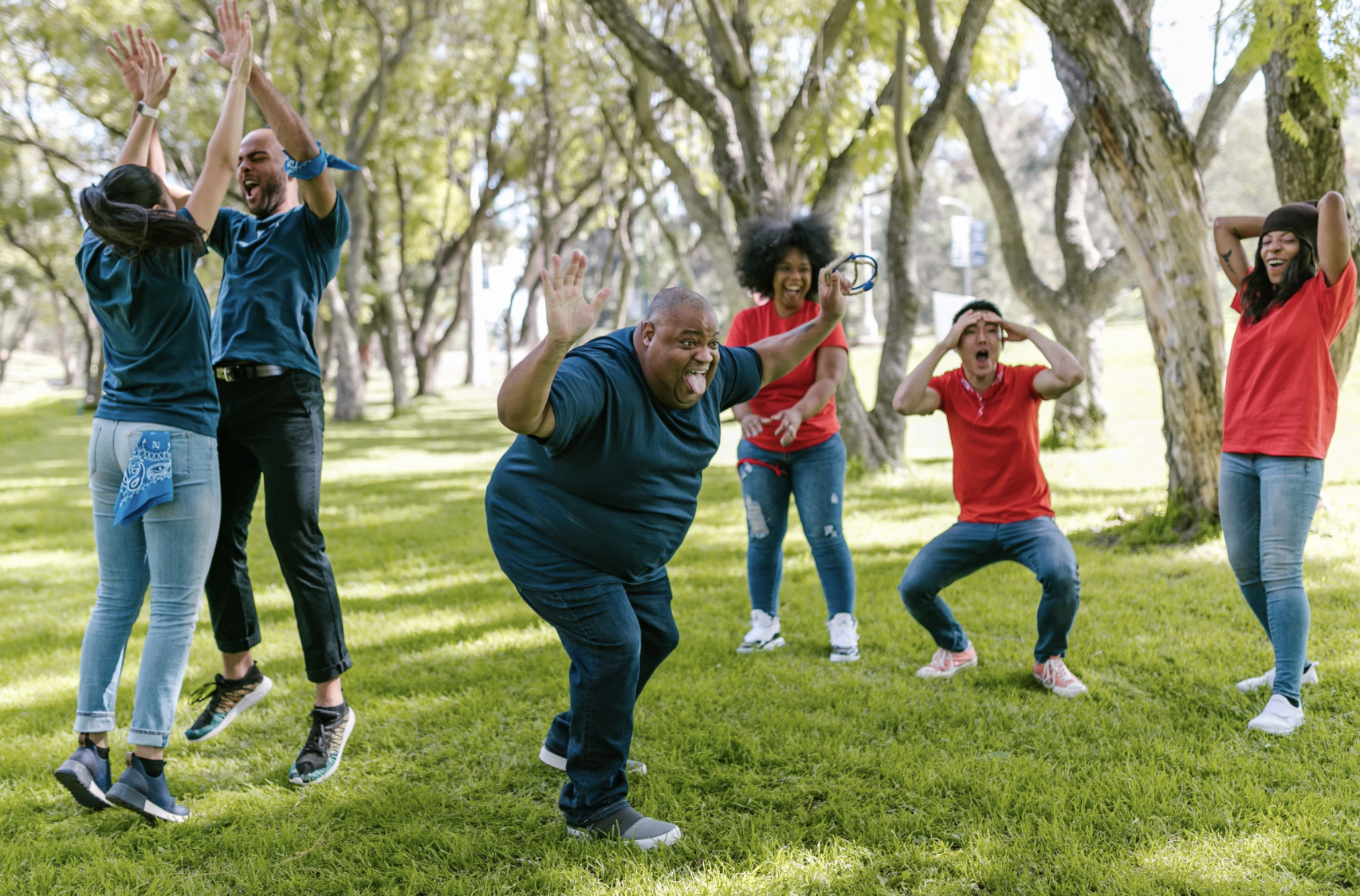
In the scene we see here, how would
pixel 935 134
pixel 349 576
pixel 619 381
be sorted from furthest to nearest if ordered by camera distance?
pixel 935 134 → pixel 349 576 → pixel 619 381

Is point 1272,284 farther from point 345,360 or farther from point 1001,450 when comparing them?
point 345,360

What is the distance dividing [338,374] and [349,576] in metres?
16.2

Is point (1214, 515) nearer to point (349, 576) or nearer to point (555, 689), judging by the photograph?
point (555, 689)

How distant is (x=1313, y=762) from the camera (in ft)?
11.8

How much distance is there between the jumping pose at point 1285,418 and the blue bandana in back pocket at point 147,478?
4195 millimetres

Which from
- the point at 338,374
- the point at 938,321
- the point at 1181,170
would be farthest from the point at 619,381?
the point at 338,374

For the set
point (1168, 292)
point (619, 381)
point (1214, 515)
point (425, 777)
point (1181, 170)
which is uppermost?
point (1181, 170)

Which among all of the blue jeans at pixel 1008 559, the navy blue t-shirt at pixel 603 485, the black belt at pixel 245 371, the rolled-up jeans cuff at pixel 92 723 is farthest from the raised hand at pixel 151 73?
the blue jeans at pixel 1008 559

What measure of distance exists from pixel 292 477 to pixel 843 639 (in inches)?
110

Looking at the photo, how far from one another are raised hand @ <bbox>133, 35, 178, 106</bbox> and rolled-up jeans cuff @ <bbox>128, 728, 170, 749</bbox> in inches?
91.4

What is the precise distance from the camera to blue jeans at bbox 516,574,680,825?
3.19m

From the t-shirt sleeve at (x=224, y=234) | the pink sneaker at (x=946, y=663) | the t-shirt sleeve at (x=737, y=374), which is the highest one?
the t-shirt sleeve at (x=224, y=234)

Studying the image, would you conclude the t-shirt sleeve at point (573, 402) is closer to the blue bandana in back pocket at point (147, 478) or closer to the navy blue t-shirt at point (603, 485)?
the navy blue t-shirt at point (603, 485)

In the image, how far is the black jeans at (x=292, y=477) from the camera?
12.8 ft
